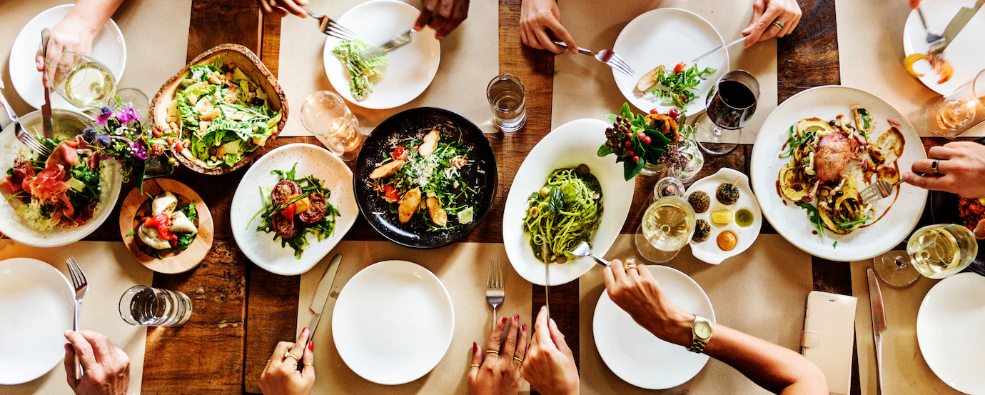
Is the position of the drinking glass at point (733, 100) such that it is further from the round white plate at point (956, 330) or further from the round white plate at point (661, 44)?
the round white plate at point (956, 330)

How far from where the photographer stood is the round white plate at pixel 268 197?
221 cm

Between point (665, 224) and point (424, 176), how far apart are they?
3.56 feet

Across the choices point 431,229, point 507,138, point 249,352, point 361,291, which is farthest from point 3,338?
point 507,138

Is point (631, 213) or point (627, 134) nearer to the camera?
point (627, 134)

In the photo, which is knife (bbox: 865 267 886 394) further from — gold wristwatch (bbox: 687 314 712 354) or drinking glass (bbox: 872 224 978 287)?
gold wristwatch (bbox: 687 314 712 354)

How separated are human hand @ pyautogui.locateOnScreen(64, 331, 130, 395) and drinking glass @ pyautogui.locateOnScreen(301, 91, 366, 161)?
4.34 feet

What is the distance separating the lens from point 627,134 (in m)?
1.87

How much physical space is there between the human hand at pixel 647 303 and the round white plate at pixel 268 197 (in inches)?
46.5

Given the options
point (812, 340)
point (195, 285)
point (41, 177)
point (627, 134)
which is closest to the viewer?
point (627, 134)

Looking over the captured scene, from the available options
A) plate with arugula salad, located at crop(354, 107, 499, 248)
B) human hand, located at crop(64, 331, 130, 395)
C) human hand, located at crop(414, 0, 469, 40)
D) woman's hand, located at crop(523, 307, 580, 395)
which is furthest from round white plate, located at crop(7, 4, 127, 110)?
woman's hand, located at crop(523, 307, 580, 395)

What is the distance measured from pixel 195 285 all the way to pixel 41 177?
74cm

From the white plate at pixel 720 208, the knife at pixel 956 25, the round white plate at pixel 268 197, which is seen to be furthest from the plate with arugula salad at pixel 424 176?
the knife at pixel 956 25

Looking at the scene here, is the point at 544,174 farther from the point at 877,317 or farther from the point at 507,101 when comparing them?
the point at 877,317

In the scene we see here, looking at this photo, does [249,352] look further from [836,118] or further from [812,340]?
[836,118]
